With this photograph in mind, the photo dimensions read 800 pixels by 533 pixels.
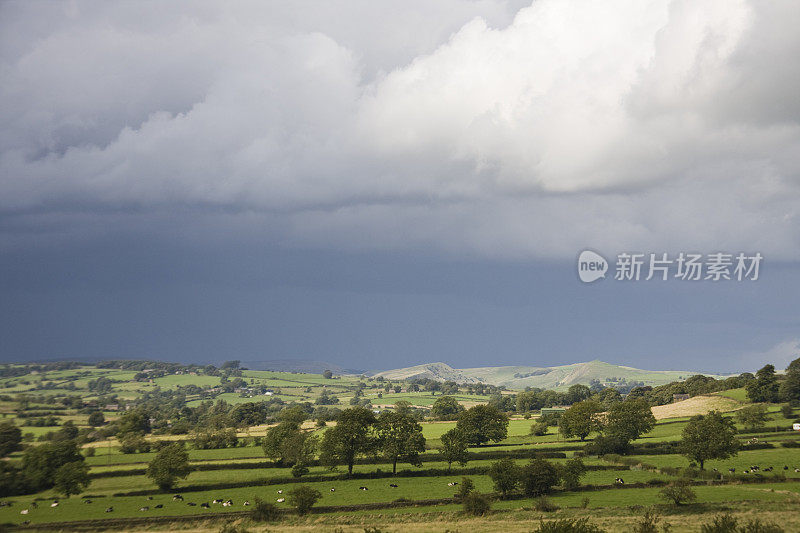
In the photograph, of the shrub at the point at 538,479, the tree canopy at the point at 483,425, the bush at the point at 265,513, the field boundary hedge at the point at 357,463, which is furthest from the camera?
the tree canopy at the point at 483,425

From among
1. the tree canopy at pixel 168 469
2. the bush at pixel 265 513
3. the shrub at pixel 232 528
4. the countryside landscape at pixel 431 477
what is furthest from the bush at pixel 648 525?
the tree canopy at pixel 168 469

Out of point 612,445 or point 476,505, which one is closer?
point 476,505

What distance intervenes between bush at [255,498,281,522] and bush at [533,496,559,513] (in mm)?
33275

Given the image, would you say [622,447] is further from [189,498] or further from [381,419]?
[189,498]

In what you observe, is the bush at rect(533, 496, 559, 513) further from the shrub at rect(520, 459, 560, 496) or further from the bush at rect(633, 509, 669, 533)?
the bush at rect(633, 509, 669, 533)

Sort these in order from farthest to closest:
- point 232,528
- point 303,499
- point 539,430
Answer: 1. point 539,430
2. point 303,499
3. point 232,528

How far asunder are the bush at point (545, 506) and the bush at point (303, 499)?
28.6m

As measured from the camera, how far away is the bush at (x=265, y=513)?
69.2 meters

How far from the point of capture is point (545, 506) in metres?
66.6

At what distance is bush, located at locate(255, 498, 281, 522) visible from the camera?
69.2 meters

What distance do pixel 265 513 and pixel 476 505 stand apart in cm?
2748

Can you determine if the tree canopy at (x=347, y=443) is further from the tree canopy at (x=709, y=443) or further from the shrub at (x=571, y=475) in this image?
the tree canopy at (x=709, y=443)

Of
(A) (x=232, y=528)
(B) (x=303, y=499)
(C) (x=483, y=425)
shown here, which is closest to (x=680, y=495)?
(B) (x=303, y=499)

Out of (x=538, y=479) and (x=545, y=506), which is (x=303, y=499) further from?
(x=538, y=479)
